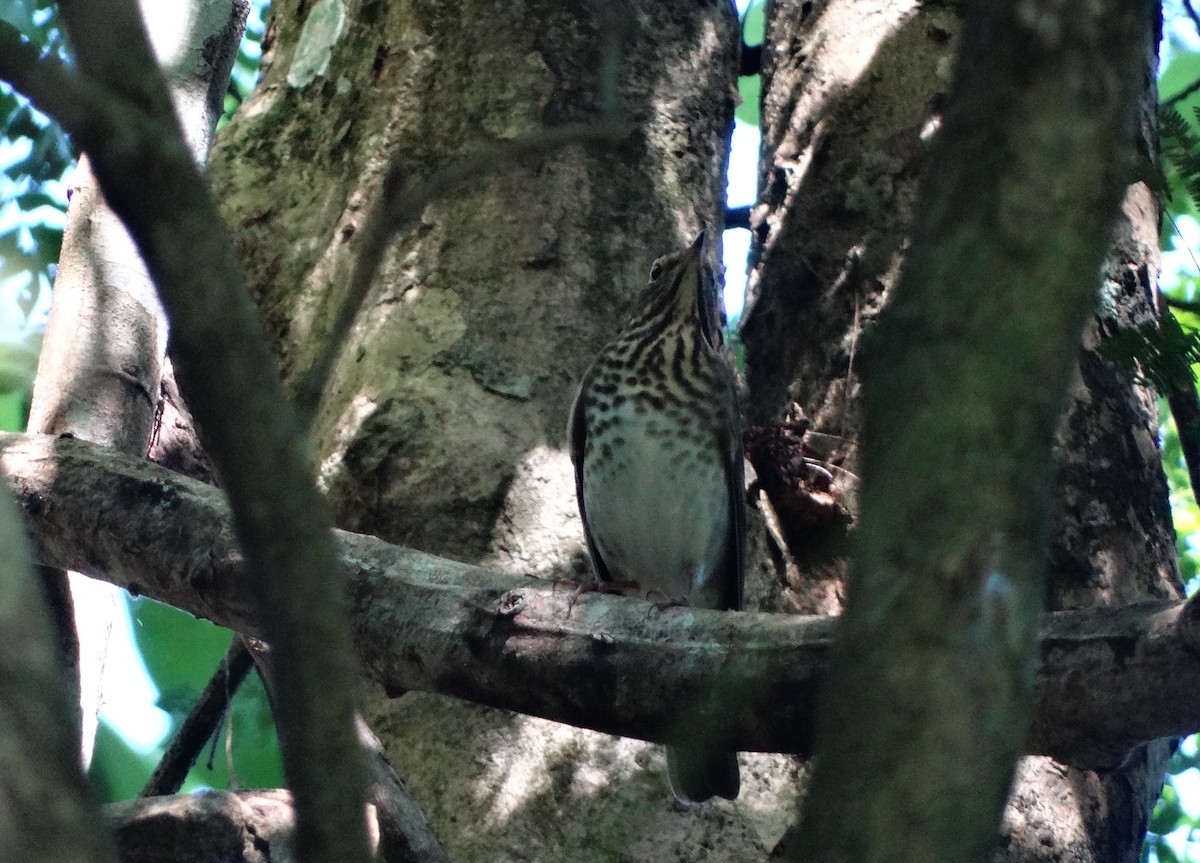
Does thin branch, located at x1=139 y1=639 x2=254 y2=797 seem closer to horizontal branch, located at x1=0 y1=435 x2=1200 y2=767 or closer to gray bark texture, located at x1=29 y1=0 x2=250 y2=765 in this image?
gray bark texture, located at x1=29 y1=0 x2=250 y2=765

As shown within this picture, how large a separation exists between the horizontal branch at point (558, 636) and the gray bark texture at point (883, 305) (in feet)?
4.49

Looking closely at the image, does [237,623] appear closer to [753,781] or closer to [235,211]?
[753,781]

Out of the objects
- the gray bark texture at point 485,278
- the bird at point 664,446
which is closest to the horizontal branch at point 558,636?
the gray bark texture at point 485,278

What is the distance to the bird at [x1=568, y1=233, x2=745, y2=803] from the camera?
4348 mm

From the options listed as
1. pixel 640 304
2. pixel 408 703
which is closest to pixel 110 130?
pixel 408 703

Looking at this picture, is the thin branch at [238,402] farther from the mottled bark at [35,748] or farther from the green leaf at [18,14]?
the green leaf at [18,14]

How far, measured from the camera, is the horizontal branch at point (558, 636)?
2.11 metres

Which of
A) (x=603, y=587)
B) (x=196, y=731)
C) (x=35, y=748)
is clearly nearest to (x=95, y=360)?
(x=196, y=731)

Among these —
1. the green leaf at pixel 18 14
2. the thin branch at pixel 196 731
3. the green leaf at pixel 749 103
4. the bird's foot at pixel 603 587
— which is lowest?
the thin branch at pixel 196 731

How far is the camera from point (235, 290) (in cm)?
127

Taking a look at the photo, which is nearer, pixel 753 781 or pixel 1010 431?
pixel 1010 431

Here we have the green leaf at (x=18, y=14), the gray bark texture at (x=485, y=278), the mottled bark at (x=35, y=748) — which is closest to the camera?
the mottled bark at (x=35, y=748)

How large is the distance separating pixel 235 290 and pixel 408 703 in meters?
2.41

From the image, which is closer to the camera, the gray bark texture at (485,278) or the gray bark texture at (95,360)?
the gray bark texture at (485,278)
